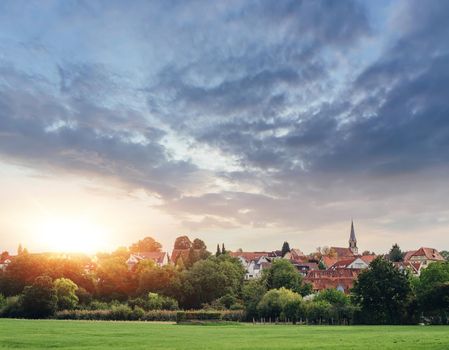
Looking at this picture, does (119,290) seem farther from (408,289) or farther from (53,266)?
(408,289)

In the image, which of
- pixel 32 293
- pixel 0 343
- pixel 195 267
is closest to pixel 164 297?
pixel 195 267

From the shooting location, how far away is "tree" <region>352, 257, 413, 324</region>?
71438 mm

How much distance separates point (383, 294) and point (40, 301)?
206 ft

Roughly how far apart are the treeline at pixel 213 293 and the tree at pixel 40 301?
0.59ft

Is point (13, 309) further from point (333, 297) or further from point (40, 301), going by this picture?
point (333, 297)

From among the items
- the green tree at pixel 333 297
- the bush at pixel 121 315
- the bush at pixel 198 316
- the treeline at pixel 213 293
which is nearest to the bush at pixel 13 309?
the treeline at pixel 213 293

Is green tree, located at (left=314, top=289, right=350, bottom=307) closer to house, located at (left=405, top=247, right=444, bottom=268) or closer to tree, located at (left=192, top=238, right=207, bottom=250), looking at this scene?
tree, located at (left=192, top=238, right=207, bottom=250)

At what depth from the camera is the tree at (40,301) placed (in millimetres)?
99750

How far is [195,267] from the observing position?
383 ft

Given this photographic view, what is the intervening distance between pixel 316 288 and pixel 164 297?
35889 millimetres

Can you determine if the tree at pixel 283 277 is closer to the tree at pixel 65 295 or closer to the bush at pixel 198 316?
the bush at pixel 198 316

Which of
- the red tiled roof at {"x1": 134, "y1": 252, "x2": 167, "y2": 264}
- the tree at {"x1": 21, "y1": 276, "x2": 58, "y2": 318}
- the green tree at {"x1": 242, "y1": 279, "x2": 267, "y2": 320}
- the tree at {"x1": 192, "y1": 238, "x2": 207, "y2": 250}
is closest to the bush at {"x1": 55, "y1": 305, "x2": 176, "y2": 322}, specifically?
the tree at {"x1": 21, "y1": 276, "x2": 58, "y2": 318}

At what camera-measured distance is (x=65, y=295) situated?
10538cm

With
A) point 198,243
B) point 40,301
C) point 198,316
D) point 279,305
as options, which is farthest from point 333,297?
point 198,243
